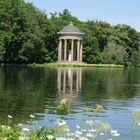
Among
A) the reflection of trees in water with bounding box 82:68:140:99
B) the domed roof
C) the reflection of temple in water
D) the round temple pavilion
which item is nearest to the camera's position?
the reflection of trees in water with bounding box 82:68:140:99

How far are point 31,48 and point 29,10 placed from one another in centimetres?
1216

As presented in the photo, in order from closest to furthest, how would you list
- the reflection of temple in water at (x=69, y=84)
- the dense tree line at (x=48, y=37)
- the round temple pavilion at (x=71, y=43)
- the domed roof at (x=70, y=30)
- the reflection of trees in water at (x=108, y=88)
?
the reflection of trees in water at (x=108, y=88)
the reflection of temple in water at (x=69, y=84)
the dense tree line at (x=48, y=37)
the domed roof at (x=70, y=30)
the round temple pavilion at (x=71, y=43)

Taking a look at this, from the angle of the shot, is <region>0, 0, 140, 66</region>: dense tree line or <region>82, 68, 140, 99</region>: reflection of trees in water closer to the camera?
<region>82, 68, 140, 99</region>: reflection of trees in water

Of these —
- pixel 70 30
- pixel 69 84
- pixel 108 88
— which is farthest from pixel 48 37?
pixel 108 88

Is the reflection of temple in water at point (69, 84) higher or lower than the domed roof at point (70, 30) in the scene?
lower

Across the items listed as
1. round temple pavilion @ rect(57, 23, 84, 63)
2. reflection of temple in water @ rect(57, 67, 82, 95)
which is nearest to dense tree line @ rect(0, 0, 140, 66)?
round temple pavilion @ rect(57, 23, 84, 63)

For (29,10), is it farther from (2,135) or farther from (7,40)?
(2,135)

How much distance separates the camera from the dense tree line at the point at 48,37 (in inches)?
3620

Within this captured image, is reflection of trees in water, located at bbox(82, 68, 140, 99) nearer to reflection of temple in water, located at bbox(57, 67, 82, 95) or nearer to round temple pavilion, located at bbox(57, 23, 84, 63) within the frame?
reflection of temple in water, located at bbox(57, 67, 82, 95)

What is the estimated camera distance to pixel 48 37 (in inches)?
4225

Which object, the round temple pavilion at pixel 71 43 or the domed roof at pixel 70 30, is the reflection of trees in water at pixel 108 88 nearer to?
the round temple pavilion at pixel 71 43

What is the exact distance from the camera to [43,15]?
108 m

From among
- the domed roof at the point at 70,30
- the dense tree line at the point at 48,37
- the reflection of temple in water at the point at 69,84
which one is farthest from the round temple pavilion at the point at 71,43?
the reflection of temple in water at the point at 69,84

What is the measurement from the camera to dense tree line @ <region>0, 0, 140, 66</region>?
9194cm
